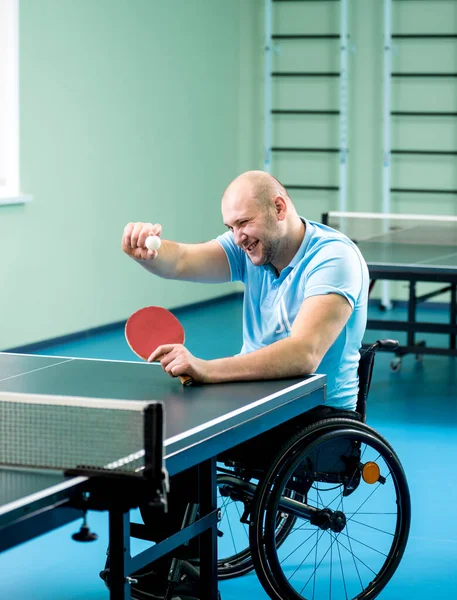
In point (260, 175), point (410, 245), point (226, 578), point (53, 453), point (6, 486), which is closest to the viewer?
point (6, 486)

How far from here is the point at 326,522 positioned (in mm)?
2559

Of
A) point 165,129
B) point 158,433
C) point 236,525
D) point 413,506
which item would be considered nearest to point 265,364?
point 158,433

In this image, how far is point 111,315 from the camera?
696cm

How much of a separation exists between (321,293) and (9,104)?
3723 millimetres

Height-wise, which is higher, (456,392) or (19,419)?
(19,419)

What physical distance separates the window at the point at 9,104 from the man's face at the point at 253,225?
3.24 m

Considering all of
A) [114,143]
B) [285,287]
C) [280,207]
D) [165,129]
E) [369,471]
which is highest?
[165,129]

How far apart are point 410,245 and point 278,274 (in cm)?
332

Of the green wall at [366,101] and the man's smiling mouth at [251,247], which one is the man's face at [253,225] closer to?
the man's smiling mouth at [251,247]

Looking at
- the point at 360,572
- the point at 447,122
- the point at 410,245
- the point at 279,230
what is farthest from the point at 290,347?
the point at 447,122

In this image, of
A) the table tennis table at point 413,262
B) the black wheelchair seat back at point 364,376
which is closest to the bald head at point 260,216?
the black wheelchair seat back at point 364,376

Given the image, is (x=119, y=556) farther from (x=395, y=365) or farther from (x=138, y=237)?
(x=395, y=365)

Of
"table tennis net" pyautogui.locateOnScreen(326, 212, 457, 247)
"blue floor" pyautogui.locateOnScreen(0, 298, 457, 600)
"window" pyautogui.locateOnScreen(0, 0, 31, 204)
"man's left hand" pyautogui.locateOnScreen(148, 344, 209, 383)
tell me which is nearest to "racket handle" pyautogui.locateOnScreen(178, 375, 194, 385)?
"man's left hand" pyautogui.locateOnScreen(148, 344, 209, 383)

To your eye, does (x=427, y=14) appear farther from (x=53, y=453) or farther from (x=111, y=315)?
(x=53, y=453)
